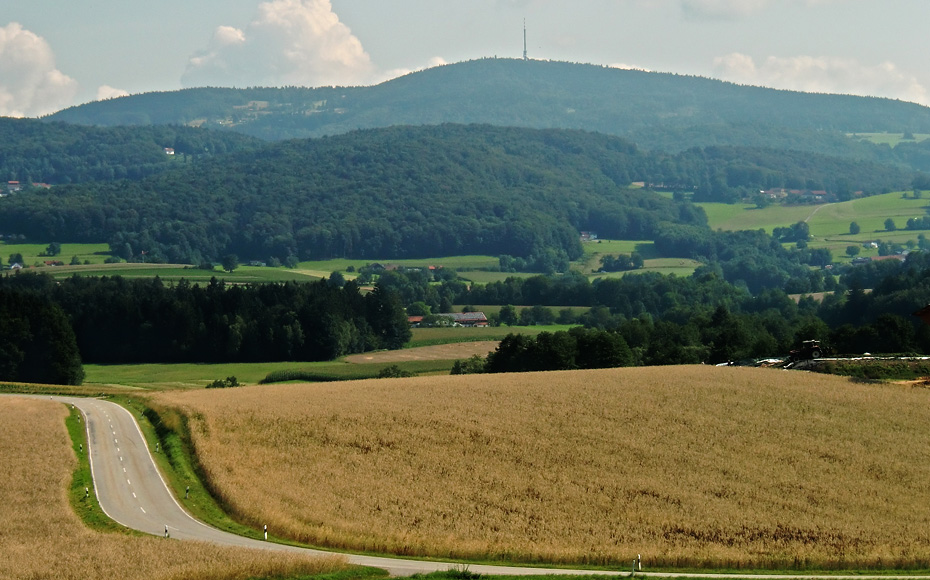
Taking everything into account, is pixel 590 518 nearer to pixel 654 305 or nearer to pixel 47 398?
pixel 47 398

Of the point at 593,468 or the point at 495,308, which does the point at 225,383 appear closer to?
the point at 593,468

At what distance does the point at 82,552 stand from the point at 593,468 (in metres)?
21.1

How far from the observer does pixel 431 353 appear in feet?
398

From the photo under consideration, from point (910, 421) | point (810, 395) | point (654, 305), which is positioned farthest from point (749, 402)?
point (654, 305)

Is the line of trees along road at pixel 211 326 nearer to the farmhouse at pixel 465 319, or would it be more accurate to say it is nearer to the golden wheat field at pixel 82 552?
the farmhouse at pixel 465 319

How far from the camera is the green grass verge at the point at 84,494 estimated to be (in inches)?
1714

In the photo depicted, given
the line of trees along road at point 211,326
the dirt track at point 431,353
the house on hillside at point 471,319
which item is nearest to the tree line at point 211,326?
the line of trees along road at point 211,326

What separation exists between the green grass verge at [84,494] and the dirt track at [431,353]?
5641cm

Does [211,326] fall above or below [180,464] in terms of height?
above

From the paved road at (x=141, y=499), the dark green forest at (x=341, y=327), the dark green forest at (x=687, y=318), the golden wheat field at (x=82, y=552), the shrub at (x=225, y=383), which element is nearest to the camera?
the golden wheat field at (x=82, y=552)

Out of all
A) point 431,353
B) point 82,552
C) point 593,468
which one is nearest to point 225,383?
point 431,353

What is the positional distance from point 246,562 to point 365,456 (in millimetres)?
15228

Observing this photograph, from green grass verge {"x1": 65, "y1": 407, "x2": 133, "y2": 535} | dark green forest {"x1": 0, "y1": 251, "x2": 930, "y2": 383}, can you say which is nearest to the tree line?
dark green forest {"x1": 0, "y1": 251, "x2": 930, "y2": 383}

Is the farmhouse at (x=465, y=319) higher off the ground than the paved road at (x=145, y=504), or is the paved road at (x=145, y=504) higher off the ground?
the paved road at (x=145, y=504)
